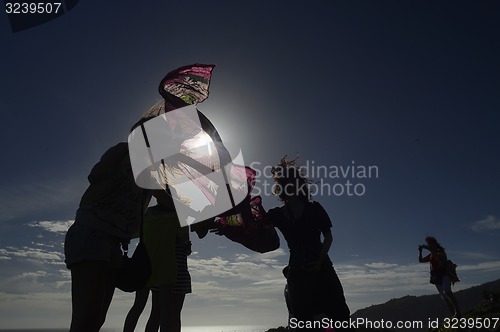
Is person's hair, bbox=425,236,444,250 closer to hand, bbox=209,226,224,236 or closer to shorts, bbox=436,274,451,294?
shorts, bbox=436,274,451,294

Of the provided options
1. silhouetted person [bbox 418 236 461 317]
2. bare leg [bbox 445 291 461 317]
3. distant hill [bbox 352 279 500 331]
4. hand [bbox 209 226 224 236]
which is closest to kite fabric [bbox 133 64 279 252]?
hand [bbox 209 226 224 236]

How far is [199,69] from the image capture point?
4391 mm

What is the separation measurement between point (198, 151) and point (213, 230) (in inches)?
59.9

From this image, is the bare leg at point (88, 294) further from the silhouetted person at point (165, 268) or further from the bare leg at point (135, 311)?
the bare leg at point (135, 311)

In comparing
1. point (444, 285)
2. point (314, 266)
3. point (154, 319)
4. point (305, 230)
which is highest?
point (305, 230)

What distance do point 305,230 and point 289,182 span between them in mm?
784

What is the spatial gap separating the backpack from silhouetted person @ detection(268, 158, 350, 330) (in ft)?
23.8

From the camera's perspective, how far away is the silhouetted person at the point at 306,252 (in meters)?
4.36

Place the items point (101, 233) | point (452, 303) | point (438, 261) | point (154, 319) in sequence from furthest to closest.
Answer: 1. point (438, 261)
2. point (452, 303)
3. point (154, 319)
4. point (101, 233)

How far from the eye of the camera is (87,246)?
110 inches

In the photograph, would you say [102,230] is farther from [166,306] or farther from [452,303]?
[452,303]

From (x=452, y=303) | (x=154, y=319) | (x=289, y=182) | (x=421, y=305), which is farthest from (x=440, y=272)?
(x=421, y=305)

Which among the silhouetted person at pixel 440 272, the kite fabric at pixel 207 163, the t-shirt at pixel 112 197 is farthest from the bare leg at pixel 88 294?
the silhouetted person at pixel 440 272

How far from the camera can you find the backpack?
33.5 feet
